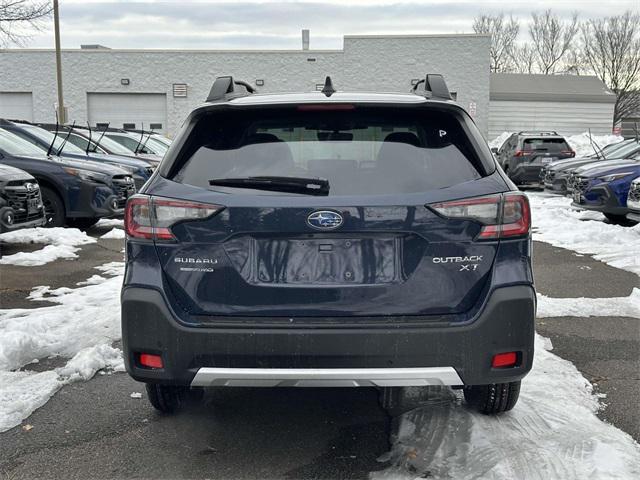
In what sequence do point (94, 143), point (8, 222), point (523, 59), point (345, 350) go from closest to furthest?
point (345, 350) → point (8, 222) → point (94, 143) → point (523, 59)

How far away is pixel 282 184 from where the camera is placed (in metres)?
2.95

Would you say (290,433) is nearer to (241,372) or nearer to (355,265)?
(241,372)

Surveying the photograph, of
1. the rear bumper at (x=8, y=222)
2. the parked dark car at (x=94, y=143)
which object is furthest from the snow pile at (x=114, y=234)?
the parked dark car at (x=94, y=143)

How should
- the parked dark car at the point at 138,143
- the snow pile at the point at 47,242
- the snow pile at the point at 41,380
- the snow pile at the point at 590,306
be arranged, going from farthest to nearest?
1. the parked dark car at the point at 138,143
2. the snow pile at the point at 47,242
3. the snow pile at the point at 590,306
4. the snow pile at the point at 41,380

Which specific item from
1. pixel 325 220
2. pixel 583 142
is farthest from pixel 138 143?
pixel 583 142

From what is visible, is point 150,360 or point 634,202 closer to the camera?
point 150,360

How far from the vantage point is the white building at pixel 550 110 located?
34000mm

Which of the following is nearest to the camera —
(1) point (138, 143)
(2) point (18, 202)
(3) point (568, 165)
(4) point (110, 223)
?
(2) point (18, 202)

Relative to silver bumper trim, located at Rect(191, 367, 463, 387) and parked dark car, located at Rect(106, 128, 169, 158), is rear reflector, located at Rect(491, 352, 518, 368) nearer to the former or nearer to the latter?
silver bumper trim, located at Rect(191, 367, 463, 387)

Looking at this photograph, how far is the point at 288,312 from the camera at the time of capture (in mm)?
2869

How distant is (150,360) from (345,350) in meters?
0.90

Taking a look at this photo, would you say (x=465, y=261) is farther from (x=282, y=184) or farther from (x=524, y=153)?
(x=524, y=153)

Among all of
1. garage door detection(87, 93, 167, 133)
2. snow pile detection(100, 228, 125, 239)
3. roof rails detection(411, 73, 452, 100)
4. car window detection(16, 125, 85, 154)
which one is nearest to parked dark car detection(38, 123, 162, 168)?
car window detection(16, 125, 85, 154)

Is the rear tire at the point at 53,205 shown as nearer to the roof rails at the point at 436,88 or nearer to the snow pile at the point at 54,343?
the snow pile at the point at 54,343
